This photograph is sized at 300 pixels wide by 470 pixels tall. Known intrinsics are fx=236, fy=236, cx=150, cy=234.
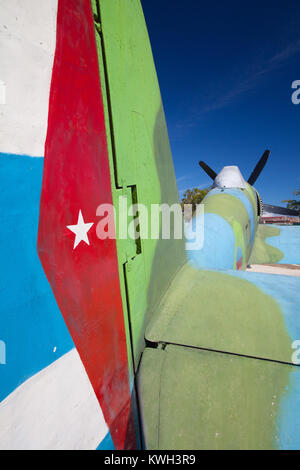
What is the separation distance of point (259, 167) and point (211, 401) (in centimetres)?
846

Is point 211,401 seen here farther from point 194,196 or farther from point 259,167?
point 194,196

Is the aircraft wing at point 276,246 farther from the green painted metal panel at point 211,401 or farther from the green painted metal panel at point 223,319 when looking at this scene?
the green painted metal panel at point 211,401

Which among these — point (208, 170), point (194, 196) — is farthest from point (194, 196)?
point (208, 170)

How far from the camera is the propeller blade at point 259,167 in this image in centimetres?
813

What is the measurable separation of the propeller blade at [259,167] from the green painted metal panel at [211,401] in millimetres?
7976

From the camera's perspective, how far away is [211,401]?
113cm

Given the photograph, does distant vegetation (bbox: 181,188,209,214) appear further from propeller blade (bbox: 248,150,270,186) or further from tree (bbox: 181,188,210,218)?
propeller blade (bbox: 248,150,270,186)

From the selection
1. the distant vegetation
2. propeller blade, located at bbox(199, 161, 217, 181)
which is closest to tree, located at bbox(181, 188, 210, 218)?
the distant vegetation

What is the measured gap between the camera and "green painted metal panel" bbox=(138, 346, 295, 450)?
106 cm

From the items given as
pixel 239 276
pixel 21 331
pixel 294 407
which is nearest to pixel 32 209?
pixel 21 331

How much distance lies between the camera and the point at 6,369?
26.9 inches

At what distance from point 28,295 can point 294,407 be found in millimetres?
1236

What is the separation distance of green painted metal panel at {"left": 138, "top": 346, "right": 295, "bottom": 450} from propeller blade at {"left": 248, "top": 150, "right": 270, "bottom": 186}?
26.2 ft
